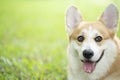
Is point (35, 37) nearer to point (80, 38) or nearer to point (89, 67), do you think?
point (80, 38)

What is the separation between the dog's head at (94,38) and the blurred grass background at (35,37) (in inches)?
47.0

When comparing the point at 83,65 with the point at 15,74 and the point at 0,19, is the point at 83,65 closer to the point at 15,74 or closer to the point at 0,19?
the point at 15,74

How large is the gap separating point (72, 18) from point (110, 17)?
23.0 inches

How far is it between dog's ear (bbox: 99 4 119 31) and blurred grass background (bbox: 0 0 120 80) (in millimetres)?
1457

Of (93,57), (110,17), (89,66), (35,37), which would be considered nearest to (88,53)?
(93,57)

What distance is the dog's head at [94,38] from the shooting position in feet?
26.3

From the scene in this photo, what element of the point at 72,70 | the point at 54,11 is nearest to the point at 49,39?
the point at 54,11

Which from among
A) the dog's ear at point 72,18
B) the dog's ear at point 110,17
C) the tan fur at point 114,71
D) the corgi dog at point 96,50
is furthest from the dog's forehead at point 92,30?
the tan fur at point 114,71

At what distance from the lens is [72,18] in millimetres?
8680

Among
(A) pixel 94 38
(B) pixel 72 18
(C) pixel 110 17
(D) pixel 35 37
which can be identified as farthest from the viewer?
(D) pixel 35 37

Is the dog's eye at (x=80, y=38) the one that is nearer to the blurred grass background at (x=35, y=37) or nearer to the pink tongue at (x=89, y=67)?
the pink tongue at (x=89, y=67)

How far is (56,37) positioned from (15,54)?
103 inches

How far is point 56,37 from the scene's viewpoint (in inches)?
532


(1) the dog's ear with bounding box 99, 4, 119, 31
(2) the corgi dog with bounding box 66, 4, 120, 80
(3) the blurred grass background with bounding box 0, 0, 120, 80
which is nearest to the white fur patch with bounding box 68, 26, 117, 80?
(2) the corgi dog with bounding box 66, 4, 120, 80
